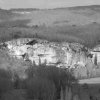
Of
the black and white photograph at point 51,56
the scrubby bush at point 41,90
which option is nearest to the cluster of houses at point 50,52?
the black and white photograph at point 51,56

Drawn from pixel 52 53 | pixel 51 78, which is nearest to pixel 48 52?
pixel 52 53

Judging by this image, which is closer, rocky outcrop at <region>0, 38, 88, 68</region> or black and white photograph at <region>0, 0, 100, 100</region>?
black and white photograph at <region>0, 0, 100, 100</region>

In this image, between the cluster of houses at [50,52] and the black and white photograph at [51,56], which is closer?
the black and white photograph at [51,56]

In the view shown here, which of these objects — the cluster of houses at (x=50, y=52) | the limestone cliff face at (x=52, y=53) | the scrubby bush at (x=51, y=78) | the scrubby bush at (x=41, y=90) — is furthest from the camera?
the cluster of houses at (x=50, y=52)

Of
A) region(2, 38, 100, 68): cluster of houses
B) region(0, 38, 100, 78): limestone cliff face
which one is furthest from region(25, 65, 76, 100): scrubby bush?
region(2, 38, 100, 68): cluster of houses

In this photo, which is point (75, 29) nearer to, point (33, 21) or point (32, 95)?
point (33, 21)

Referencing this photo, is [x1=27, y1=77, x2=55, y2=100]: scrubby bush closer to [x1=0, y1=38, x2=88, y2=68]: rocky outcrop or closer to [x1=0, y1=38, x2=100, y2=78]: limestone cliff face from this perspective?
[x1=0, y1=38, x2=100, y2=78]: limestone cliff face

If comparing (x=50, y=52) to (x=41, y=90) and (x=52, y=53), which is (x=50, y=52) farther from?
(x=41, y=90)

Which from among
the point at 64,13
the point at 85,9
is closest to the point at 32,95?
the point at 64,13

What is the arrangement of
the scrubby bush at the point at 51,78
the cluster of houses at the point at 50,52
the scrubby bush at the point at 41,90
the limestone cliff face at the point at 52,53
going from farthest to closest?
the cluster of houses at the point at 50,52
the limestone cliff face at the point at 52,53
the scrubby bush at the point at 51,78
the scrubby bush at the point at 41,90

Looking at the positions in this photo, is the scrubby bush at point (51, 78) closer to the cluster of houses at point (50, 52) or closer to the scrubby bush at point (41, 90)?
the scrubby bush at point (41, 90)

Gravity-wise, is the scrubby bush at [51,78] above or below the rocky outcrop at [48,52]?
above
